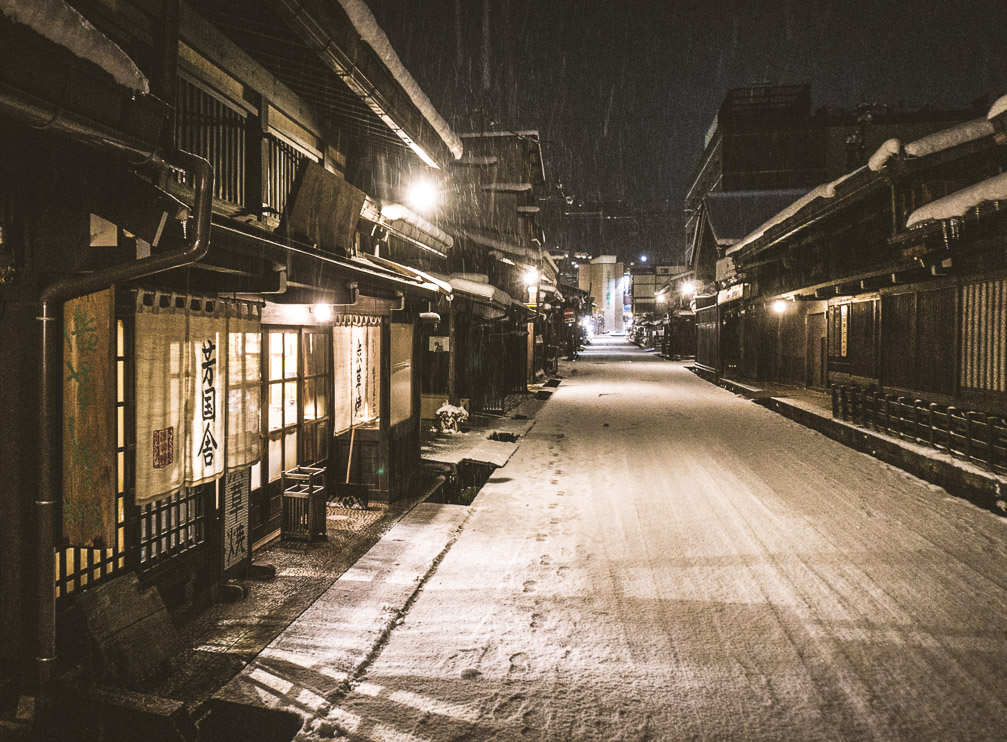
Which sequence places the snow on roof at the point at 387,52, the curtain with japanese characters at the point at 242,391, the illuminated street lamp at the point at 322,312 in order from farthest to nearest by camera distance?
the illuminated street lamp at the point at 322,312
the snow on roof at the point at 387,52
the curtain with japanese characters at the point at 242,391

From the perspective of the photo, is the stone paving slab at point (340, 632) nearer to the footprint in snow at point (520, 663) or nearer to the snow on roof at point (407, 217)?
the footprint in snow at point (520, 663)

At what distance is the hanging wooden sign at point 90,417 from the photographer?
15.2 ft

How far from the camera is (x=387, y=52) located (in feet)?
26.9

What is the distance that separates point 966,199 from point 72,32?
1320 centimetres

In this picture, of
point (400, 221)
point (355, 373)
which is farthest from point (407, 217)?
point (355, 373)

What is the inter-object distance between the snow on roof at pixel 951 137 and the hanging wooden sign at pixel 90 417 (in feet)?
48.8

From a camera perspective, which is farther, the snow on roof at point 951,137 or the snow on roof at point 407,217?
the snow on roof at point 407,217

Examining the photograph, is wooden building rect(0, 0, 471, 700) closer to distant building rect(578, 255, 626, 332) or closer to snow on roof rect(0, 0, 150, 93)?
snow on roof rect(0, 0, 150, 93)

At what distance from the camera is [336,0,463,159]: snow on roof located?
713 cm

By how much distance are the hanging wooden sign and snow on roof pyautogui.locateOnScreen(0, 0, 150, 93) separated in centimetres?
167

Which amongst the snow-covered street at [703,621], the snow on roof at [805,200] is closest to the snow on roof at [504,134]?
the snow on roof at [805,200]

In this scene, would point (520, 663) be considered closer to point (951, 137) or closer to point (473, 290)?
point (473, 290)

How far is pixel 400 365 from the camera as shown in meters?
11.4

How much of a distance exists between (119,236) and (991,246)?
15.0m
